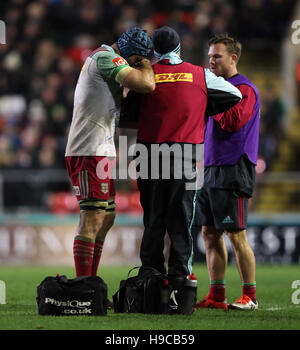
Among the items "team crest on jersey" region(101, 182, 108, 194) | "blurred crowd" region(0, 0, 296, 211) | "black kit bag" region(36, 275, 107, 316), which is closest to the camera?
"black kit bag" region(36, 275, 107, 316)

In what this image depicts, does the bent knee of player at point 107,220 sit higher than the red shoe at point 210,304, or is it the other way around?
the bent knee of player at point 107,220

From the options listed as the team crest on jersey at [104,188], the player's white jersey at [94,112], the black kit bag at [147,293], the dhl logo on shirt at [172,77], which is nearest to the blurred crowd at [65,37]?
the player's white jersey at [94,112]

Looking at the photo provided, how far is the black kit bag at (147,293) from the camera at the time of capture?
596cm

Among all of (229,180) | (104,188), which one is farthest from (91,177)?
(229,180)

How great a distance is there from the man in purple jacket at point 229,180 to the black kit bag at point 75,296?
1262mm

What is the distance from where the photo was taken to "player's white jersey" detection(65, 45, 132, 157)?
6.22 metres

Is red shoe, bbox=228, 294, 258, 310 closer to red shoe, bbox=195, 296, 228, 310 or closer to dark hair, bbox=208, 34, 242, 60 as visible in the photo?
red shoe, bbox=195, 296, 228, 310

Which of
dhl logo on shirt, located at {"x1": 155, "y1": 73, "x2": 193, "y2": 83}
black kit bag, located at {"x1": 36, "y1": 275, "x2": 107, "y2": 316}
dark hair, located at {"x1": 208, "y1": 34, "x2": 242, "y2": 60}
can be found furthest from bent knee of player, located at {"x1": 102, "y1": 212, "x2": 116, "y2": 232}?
dark hair, located at {"x1": 208, "y1": 34, "x2": 242, "y2": 60}

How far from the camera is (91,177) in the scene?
6.17 meters

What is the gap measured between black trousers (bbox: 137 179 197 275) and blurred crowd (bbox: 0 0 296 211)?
8.35 metres

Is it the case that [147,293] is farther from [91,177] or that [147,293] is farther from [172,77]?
[172,77]

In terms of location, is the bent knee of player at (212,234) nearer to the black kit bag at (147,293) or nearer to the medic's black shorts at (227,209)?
the medic's black shorts at (227,209)

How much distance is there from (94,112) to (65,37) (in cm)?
1176

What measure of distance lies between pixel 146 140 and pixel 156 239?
2.53 feet
